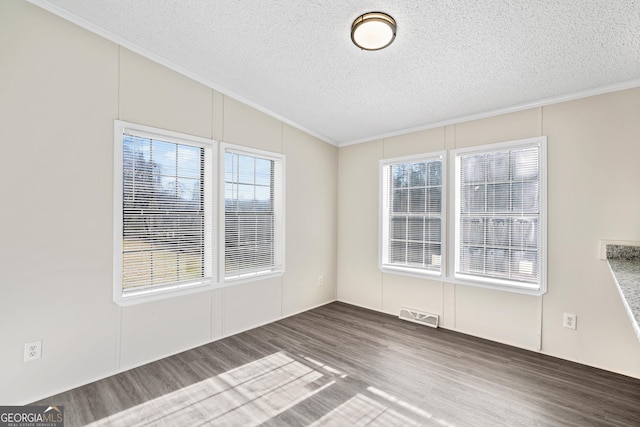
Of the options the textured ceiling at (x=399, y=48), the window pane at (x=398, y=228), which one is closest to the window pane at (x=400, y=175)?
the window pane at (x=398, y=228)

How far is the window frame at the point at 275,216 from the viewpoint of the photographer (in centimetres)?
322

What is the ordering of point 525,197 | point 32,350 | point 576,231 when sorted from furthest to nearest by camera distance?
1. point 525,197
2. point 576,231
3. point 32,350

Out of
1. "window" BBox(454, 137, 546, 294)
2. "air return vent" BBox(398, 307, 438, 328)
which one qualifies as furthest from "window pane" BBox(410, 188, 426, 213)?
"air return vent" BBox(398, 307, 438, 328)

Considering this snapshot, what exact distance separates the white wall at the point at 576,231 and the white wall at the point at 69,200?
311cm

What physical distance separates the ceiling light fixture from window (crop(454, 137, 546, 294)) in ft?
6.11

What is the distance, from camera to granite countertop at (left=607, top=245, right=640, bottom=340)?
1243mm

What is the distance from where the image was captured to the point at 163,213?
2.83 metres

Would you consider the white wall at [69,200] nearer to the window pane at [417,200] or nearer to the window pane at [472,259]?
the window pane at [417,200]

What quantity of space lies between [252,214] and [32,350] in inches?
87.3

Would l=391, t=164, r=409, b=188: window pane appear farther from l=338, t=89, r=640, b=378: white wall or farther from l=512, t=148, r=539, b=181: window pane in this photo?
l=512, t=148, r=539, b=181: window pane

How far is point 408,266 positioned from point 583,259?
5.94 ft

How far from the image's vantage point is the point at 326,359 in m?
2.78

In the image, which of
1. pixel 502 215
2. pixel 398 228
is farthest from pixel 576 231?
pixel 398 228

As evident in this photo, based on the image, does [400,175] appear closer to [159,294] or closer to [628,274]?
[628,274]
